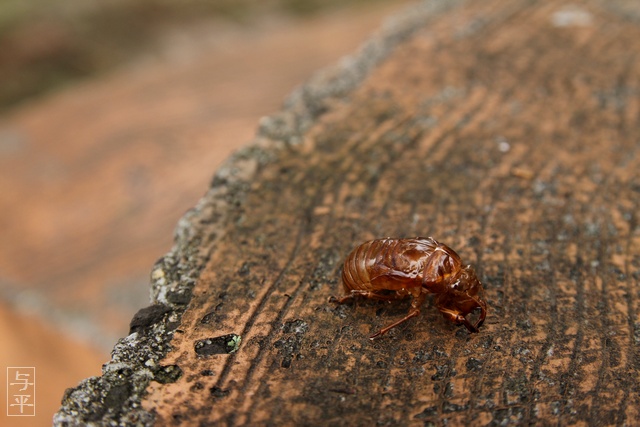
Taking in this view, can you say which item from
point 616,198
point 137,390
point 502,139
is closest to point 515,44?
point 502,139

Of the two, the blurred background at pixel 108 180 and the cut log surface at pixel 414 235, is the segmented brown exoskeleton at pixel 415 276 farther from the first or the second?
the blurred background at pixel 108 180

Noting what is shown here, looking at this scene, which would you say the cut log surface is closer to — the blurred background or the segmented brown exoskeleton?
the segmented brown exoskeleton

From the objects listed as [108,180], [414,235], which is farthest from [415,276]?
[108,180]

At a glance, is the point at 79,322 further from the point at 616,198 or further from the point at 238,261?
the point at 616,198

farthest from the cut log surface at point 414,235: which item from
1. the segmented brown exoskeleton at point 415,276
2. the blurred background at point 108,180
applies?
the blurred background at point 108,180

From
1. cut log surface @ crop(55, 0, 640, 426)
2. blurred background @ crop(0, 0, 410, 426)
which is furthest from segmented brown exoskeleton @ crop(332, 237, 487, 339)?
blurred background @ crop(0, 0, 410, 426)

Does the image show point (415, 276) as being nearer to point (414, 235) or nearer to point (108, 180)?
point (414, 235)
